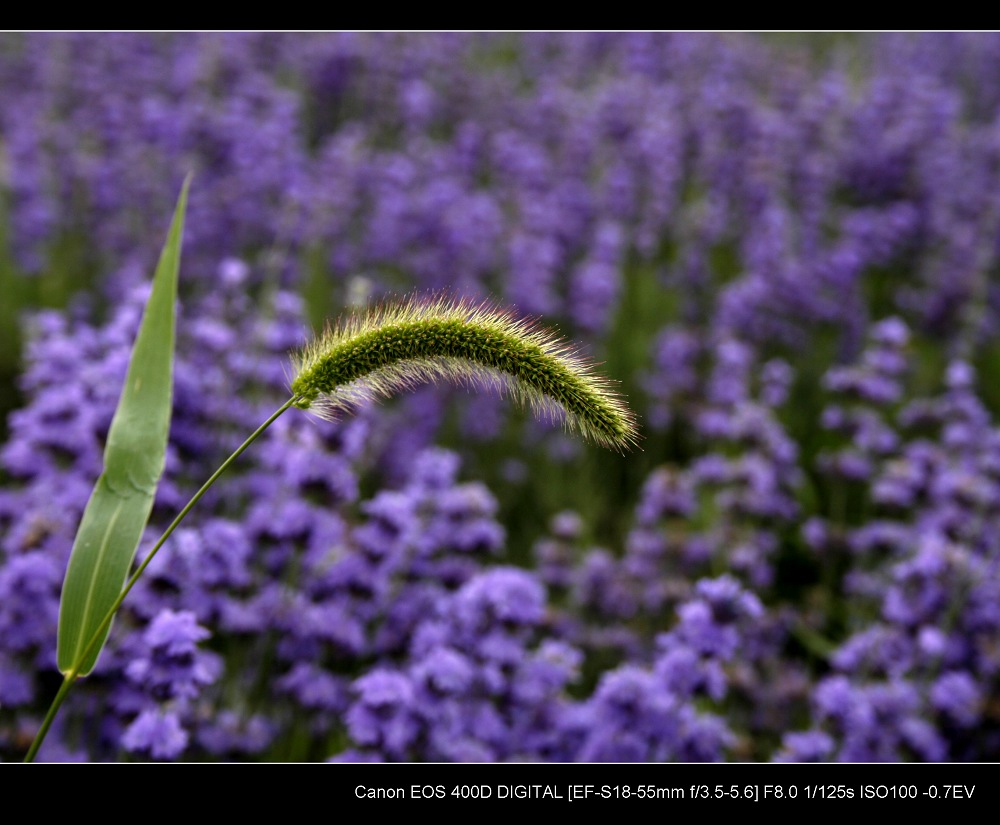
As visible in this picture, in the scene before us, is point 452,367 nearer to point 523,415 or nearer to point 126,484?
point 126,484

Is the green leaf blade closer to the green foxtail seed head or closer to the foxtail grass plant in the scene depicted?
the foxtail grass plant

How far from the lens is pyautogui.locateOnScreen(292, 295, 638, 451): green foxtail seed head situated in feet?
5.24

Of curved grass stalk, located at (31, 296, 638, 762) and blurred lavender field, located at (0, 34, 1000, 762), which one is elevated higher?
curved grass stalk, located at (31, 296, 638, 762)

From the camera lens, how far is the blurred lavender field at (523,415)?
9.03 ft

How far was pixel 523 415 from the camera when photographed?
5.50 metres

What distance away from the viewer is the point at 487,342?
161cm

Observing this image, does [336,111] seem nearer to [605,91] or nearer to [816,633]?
[605,91]

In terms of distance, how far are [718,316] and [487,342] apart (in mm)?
4190

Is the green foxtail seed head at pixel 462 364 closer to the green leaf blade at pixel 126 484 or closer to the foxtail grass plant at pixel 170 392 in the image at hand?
the foxtail grass plant at pixel 170 392

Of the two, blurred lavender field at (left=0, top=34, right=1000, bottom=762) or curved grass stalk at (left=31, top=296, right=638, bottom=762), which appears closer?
curved grass stalk at (left=31, top=296, right=638, bottom=762)

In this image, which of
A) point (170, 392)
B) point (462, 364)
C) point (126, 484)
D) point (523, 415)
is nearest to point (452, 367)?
point (462, 364)

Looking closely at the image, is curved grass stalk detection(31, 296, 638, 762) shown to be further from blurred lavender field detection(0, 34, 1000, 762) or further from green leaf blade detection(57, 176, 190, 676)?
blurred lavender field detection(0, 34, 1000, 762)

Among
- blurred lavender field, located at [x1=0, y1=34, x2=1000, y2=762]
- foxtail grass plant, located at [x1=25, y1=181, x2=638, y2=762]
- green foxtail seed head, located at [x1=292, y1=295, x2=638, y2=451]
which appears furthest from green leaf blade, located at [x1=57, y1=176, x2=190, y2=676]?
blurred lavender field, located at [x1=0, y1=34, x2=1000, y2=762]

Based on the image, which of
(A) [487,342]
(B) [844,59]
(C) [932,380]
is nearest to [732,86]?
(B) [844,59]
